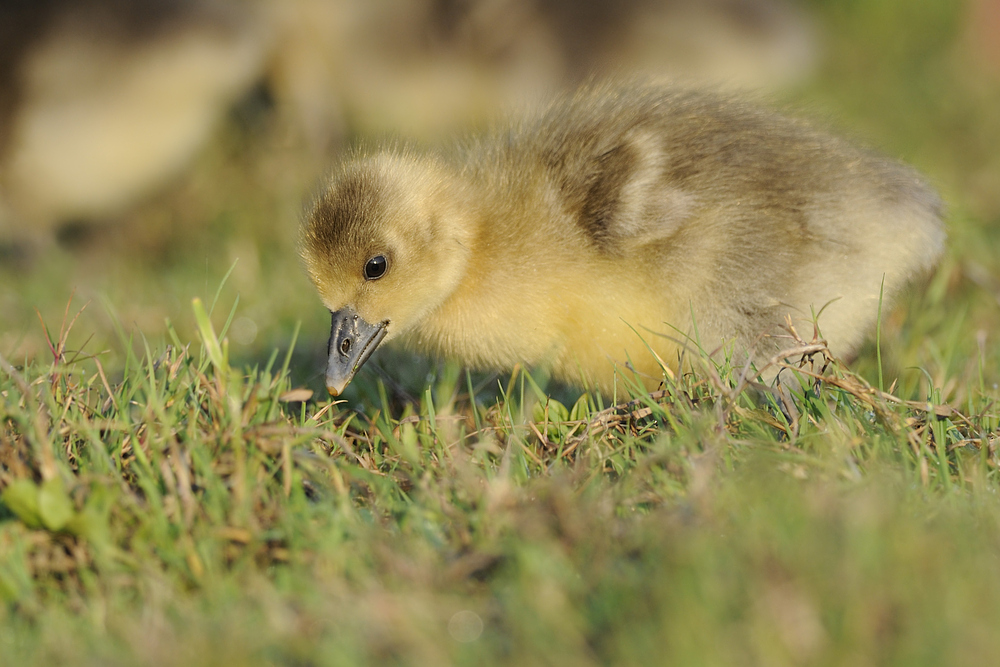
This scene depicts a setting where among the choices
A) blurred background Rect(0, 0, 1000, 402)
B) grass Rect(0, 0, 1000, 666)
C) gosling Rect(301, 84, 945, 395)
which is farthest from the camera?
blurred background Rect(0, 0, 1000, 402)

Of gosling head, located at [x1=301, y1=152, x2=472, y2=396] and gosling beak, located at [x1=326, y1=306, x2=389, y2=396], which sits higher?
gosling head, located at [x1=301, y1=152, x2=472, y2=396]

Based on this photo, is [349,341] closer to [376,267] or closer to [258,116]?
[376,267]

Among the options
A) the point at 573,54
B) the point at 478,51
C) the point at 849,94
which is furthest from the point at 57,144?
the point at 849,94

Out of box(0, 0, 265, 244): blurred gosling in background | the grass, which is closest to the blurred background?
box(0, 0, 265, 244): blurred gosling in background

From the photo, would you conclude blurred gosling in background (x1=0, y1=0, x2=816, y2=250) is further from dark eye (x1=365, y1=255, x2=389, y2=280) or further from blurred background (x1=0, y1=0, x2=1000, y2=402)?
dark eye (x1=365, y1=255, x2=389, y2=280)

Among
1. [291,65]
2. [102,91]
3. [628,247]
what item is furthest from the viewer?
[291,65]

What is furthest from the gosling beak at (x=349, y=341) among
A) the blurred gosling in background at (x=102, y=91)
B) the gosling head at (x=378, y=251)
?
the blurred gosling in background at (x=102, y=91)

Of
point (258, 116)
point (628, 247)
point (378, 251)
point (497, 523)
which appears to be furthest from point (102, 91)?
point (497, 523)
